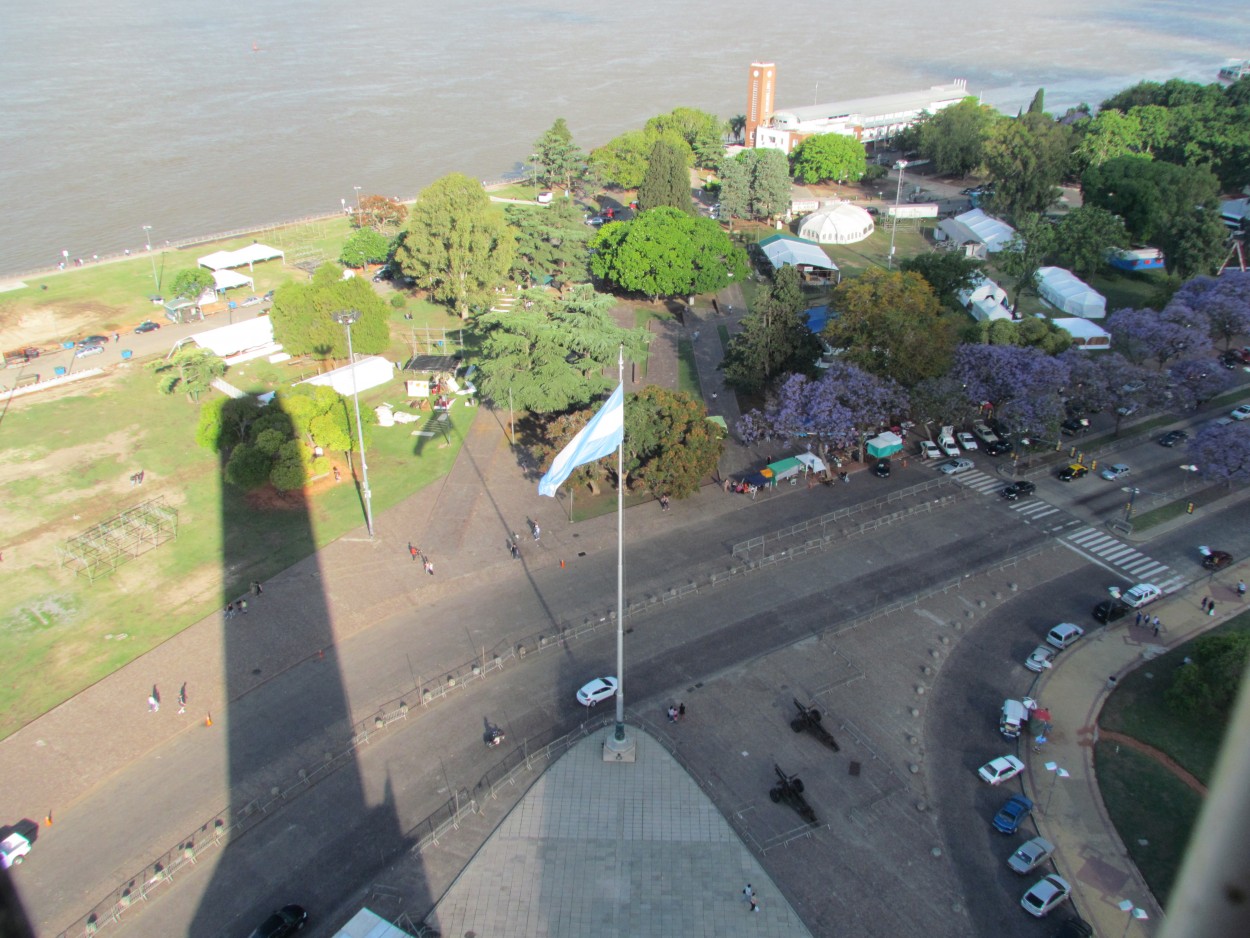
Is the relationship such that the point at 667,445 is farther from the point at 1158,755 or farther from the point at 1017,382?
the point at 1158,755

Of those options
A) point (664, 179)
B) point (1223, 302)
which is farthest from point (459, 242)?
point (1223, 302)

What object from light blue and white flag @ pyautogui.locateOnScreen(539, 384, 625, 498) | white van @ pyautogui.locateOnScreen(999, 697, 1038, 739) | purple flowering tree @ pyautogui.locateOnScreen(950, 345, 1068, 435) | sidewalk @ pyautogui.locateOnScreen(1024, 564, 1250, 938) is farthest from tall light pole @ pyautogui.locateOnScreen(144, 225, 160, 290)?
sidewalk @ pyautogui.locateOnScreen(1024, 564, 1250, 938)

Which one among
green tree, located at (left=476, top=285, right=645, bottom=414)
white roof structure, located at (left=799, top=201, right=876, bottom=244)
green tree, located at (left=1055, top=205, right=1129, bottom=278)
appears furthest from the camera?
white roof structure, located at (left=799, top=201, right=876, bottom=244)

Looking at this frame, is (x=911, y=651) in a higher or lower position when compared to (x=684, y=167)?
lower

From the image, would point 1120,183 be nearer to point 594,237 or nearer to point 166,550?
point 594,237

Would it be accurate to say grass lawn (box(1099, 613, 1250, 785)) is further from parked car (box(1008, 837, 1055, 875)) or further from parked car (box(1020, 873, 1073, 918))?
parked car (box(1020, 873, 1073, 918))

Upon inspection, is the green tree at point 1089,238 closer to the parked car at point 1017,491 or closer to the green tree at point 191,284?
the parked car at point 1017,491

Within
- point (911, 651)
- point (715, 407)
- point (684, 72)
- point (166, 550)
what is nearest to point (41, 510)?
point (166, 550)
